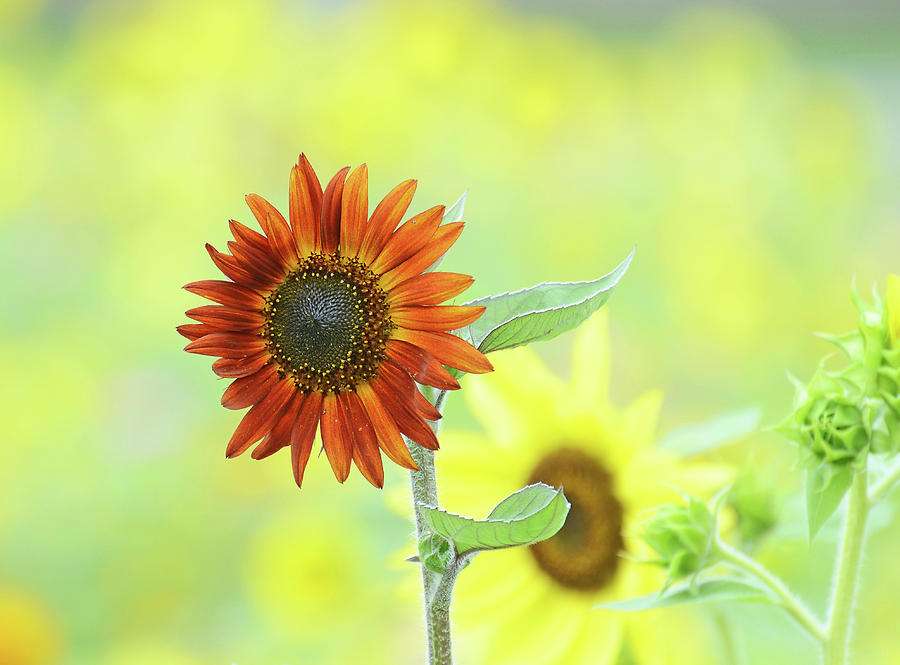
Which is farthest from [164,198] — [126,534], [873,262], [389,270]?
[389,270]

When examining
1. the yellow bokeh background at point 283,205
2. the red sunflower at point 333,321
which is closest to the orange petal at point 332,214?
the red sunflower at point 333,321

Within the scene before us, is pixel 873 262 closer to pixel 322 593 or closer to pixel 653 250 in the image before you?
pixel 653 250

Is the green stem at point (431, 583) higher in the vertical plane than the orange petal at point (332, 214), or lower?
lower

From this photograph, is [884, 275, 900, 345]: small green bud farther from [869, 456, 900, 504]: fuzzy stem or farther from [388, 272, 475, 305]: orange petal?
[388, 272, 475, 305]: orange petal

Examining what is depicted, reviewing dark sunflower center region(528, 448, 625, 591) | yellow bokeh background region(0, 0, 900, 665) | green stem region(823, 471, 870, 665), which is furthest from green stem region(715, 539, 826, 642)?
yellow bokeh background region(0, 0, 900, 665)

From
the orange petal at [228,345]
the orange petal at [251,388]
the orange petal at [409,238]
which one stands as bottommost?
the orange petal at [251,388]

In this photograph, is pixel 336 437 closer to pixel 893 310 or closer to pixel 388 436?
pixel 388 436

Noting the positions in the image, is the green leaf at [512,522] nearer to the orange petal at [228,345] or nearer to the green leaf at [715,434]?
the orange petal at [228,345]
